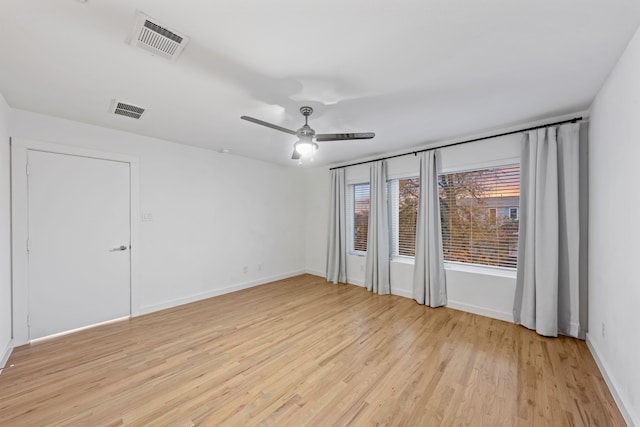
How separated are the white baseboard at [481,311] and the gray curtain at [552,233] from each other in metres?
0.22

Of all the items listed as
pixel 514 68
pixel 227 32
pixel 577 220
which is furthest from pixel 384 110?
pixel 577 220

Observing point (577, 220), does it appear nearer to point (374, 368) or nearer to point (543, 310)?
point (543, 310)

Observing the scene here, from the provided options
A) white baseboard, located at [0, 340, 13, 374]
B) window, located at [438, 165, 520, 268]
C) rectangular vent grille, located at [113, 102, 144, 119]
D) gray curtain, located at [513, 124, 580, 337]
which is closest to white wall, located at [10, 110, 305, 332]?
rectangular vent grille, located at [113, 102, 144, 119]

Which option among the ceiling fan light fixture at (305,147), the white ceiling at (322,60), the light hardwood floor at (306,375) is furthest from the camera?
the ceiling fan light fixture at (305,147)

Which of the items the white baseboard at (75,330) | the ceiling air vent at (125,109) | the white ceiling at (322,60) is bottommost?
the white baseboard at (75,330)

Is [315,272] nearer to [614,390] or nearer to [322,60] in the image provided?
[614,390]

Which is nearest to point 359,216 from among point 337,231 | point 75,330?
point 337,231

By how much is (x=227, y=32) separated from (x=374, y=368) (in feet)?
9.52

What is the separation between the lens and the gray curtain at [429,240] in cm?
386

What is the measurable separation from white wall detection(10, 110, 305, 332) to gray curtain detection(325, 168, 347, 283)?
103cm

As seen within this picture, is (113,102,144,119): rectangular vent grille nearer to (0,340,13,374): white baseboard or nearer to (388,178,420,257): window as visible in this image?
(0,340,13,374): white baseboard

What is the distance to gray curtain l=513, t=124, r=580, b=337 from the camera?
9.29 ft

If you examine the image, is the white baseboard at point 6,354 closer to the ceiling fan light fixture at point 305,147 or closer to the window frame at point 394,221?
the ceiling fan light fixture at point 305,147

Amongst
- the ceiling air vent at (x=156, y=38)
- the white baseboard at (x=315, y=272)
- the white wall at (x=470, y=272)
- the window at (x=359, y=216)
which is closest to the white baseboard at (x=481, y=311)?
the white wall at (x=470, y=272)
